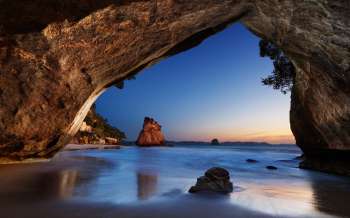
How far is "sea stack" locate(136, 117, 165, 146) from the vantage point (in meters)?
78.1

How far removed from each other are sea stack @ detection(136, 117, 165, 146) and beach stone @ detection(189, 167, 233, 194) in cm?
7134

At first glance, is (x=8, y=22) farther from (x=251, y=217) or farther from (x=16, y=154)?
(x=251, y=217)

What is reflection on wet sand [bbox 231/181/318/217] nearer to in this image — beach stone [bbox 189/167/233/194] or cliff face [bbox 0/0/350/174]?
beach stone [bbox 189/167/233/194]

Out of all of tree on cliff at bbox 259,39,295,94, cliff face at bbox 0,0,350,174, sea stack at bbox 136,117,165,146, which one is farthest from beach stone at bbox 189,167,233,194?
sea stack at bbox 136,117,165,146

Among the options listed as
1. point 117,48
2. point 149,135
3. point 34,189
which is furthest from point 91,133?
point 34,189

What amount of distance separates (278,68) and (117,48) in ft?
32.8

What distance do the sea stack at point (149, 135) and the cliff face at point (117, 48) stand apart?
65.9 metres

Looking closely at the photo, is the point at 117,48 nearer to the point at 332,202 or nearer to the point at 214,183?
the point at 214,183

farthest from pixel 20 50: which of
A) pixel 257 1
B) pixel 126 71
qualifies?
pixel 257 1

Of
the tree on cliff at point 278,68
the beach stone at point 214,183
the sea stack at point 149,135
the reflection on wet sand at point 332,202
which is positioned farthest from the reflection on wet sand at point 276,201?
the sea stack at point 149,135

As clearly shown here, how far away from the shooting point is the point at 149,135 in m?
79.5

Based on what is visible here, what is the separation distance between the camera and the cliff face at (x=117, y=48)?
7629 mm

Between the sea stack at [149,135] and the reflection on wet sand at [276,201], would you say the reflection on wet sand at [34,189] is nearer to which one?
the reflection on wet sand at [276,201]

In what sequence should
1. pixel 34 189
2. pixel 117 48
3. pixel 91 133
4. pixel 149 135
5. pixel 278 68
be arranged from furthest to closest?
pixel 149 135 < pixel 91 133 < pixel 278 68 < pixel 117 48 < pixel 34 189
